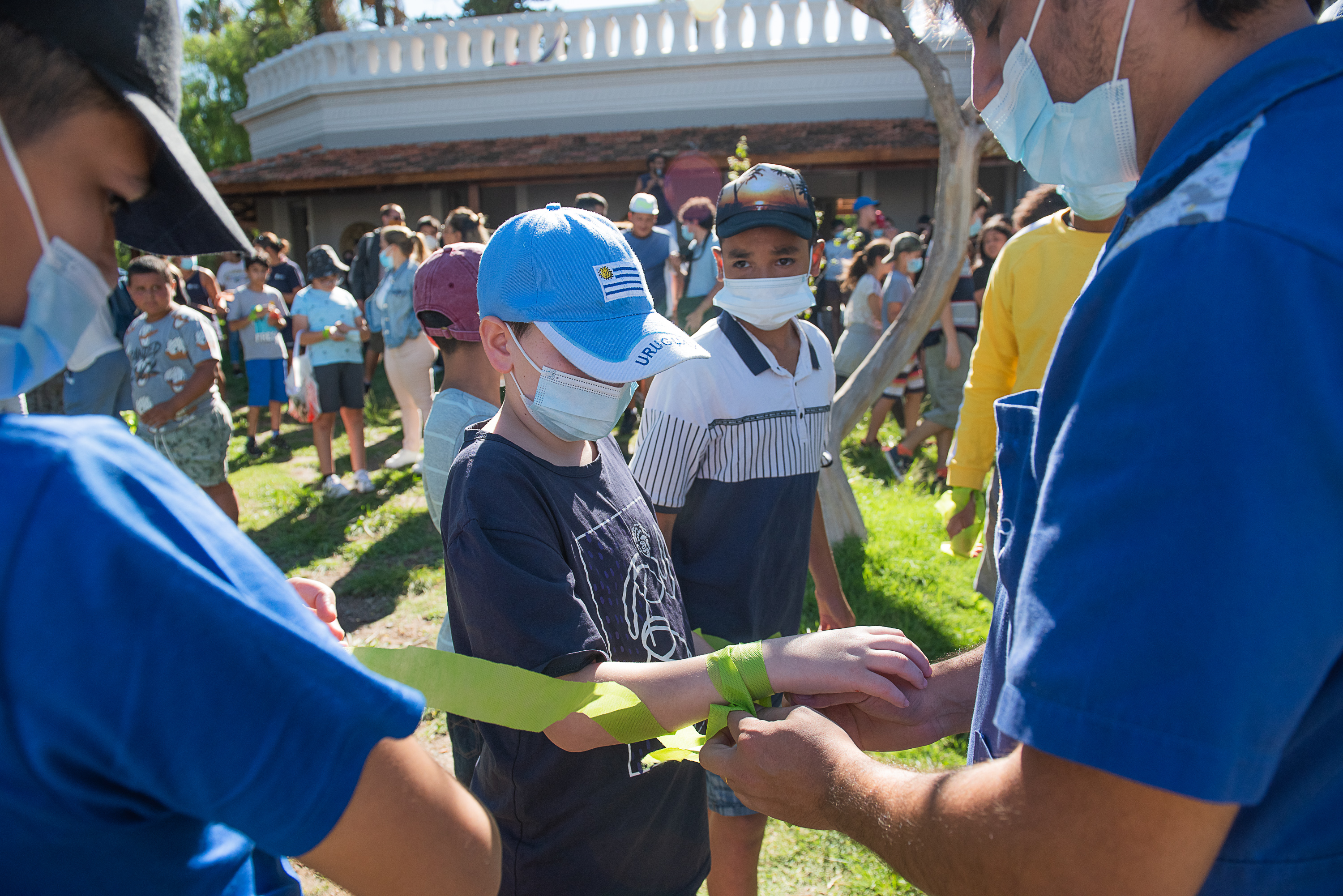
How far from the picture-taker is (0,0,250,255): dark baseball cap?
0.77 meters

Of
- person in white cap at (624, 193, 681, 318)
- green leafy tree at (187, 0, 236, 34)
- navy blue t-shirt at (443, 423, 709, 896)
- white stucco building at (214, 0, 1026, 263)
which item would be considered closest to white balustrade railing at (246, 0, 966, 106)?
white stucco building at (214, 0, 1026, 263)

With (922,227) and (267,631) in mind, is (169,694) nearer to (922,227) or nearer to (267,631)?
(267,631)

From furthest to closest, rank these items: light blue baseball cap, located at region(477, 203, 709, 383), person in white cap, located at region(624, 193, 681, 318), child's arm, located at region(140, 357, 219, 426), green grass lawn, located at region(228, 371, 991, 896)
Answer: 1. person in white cap, located at region(624, 193, 681, 318)
2. child's arm, located at region(140, 357, 219, 426)
3. green grass lawn, located at region(228, 371, 991, 896)
4. light blue baseball cap, located at region(477, 203, 709, 383)

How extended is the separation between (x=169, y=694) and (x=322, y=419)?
7257mm

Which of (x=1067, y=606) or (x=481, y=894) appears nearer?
(x=1067, y=606)

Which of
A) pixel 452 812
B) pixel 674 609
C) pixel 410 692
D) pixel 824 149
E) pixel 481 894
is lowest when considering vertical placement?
pixel 674 609

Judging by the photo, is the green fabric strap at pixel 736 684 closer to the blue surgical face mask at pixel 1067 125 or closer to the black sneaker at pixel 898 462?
the blue surgical face mask at pixel 1067 125

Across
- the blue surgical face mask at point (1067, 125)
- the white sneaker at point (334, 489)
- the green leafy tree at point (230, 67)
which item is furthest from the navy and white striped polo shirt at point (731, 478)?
the green leafy tree at point (230, 67)

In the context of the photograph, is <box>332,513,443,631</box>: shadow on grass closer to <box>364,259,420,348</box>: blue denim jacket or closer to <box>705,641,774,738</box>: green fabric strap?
<box>364,259,420,348</box>: blue denim jacket

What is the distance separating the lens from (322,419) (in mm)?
7453

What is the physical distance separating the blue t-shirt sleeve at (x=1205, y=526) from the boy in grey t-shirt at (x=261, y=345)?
9.48 meters

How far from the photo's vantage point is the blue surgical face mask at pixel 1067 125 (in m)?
1.11

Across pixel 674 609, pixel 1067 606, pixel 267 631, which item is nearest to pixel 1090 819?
pixel 1067 606

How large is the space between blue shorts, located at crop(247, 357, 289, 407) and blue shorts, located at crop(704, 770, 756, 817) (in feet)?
26.7
